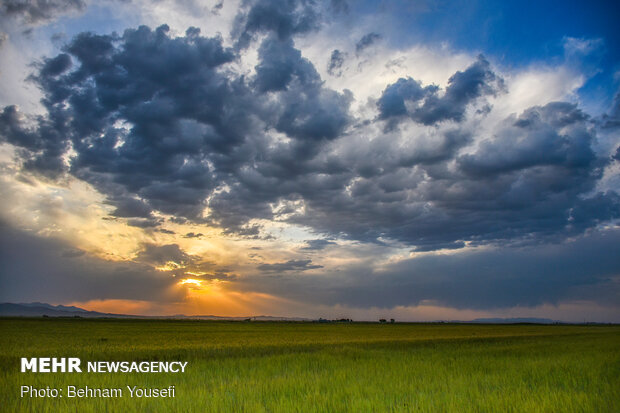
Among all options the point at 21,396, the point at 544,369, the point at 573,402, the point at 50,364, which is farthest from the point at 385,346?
the point at 21,396

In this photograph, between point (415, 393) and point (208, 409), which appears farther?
point (415, 393)

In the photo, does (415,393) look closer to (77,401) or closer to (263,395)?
(263,395)

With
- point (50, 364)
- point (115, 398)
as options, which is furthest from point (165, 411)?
point (50, 364)

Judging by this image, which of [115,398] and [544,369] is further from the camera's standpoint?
[544,369]

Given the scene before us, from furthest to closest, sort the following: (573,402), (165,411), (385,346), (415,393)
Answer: (385,346) < (415,393) < (573,402) < (165,411)

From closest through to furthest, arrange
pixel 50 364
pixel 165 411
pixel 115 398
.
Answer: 1. pixel 165 411
2. pixel 115 398
3. pixel 50 364

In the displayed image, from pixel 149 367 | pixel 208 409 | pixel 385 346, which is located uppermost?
pixel 208 409

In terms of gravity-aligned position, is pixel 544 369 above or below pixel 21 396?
below

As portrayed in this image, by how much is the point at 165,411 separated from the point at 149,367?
7272 millimetres

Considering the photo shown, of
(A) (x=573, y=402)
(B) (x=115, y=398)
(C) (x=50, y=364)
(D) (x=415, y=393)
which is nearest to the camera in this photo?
(A) (x=573, y=402)

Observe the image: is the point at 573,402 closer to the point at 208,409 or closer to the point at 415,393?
the point at 415,393

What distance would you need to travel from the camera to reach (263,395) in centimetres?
800

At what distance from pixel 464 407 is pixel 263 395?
163 inches

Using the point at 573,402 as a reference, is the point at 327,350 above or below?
below
